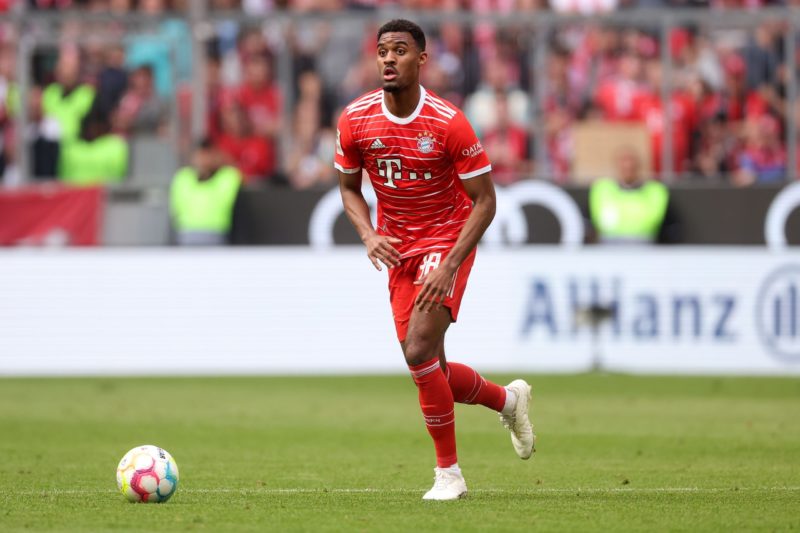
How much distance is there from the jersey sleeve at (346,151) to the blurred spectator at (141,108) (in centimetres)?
1106

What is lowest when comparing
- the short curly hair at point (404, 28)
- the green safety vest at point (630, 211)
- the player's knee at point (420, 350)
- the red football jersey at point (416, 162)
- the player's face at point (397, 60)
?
the green safety vest at point (630, 211)

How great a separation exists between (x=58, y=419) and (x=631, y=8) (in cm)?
1025

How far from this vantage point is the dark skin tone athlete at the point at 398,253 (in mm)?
8039

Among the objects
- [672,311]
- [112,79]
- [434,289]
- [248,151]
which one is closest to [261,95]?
[248,151]

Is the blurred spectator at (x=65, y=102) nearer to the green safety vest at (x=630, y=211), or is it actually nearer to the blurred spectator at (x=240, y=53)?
the blurred spectator at (x=240, y=53)

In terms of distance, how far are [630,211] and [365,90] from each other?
3806mm

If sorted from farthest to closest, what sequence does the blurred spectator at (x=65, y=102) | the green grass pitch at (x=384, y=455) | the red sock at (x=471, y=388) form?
the blurred spectator at (x=65, y=102) < the red sock at (x=471, y=388) < the green grass pitch at (x=384, y=455)

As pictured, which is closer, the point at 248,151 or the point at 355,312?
the point at 355,312

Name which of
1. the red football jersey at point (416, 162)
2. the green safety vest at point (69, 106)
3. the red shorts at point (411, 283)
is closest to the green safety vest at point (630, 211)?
the green safety vest at point (69, 106)

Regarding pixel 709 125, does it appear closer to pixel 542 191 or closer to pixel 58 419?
pixel 542 191

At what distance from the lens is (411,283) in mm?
8375

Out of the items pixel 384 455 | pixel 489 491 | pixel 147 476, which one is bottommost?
pixel 384 455

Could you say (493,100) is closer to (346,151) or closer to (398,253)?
(346,151)

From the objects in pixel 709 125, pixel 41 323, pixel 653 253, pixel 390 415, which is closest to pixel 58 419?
pixel 390 415
